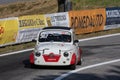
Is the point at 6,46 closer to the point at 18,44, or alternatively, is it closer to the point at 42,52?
the point at 18,44

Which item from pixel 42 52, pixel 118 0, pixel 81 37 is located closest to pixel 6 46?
pixel 81 37

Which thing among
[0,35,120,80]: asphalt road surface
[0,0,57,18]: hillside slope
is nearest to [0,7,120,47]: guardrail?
[0,35,120,80]: asphalt road surface

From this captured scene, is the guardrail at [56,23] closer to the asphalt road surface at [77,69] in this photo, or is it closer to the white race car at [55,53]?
the asphalt road surface at [77,69]

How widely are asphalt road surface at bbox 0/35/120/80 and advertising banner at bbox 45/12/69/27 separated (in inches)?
207

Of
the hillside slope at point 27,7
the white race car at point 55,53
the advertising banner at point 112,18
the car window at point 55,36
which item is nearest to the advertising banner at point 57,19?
the advertising banner at point 112,18

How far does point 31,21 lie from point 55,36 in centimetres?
1002

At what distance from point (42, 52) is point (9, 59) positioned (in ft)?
15.3

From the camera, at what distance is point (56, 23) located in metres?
32.9

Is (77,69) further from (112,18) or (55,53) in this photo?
(112,18)

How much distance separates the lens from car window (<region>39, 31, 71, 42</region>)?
20.8m

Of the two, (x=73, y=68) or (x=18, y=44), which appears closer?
(x=73, y=68)

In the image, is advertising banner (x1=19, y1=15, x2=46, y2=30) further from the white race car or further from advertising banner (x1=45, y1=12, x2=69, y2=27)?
the white race car

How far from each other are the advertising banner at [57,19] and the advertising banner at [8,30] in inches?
148

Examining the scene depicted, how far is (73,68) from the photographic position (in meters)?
19.8
